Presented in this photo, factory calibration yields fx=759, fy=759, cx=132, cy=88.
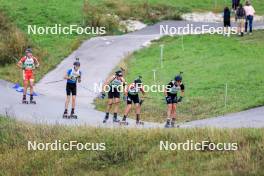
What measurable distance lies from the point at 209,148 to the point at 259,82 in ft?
31.9

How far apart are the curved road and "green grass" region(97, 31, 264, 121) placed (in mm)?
1024

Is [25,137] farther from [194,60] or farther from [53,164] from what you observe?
[194,60]

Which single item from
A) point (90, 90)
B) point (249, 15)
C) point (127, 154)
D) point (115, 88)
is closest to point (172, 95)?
point (115, 88)

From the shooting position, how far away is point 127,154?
21.0 meters

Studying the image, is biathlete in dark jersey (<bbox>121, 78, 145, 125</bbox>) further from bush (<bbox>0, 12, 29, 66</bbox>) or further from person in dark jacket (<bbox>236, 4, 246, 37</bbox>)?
person in dark jacket (<bbox>236, 4, 246, 37</bbox>)

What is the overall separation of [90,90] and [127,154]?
11.7 metres

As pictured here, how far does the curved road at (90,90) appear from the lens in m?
25.2

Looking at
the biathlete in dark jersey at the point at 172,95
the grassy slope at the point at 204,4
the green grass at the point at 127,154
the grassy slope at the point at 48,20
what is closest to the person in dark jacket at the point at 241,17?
the grassy slope at the point at 204,4

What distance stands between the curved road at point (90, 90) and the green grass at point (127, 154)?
1984 mm

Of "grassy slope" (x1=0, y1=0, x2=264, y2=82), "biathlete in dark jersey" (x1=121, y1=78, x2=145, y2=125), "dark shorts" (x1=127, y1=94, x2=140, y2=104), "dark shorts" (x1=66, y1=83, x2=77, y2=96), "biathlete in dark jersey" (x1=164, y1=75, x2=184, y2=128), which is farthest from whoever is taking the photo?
"grassy slope" (x1=0, y1=0, x2=264, y2=82)

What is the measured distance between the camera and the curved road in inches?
990

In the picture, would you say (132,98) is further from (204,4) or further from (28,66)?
(204,4)

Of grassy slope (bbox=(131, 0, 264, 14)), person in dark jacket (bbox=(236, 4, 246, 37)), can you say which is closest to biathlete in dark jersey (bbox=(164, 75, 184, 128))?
person in dark jacket (bbox=(236, 4, 246, 37))

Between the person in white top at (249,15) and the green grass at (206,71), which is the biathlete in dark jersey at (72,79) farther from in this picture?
the person in white top at (249,15)
